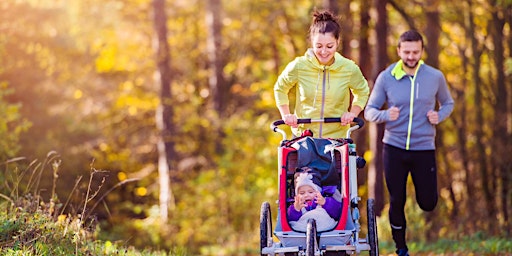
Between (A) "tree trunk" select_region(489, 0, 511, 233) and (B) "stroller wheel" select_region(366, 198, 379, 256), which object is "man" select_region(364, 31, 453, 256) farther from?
(A) "tree trunk" select_region(489, 0, 511, 233)

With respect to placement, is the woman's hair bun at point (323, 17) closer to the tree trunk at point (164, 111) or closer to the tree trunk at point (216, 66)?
the tree trunk at point (164, 111)

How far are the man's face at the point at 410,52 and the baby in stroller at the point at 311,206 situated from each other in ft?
6.38

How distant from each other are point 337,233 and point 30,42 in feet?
59.3

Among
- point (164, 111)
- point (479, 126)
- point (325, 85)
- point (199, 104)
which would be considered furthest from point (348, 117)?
point (199, 104)

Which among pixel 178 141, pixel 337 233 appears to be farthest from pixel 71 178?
pixel 337 233

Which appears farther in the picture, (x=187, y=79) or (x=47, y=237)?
(x=187, y=79)

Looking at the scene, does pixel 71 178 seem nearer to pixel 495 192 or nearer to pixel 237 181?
pixel 237 181

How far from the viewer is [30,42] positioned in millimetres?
23078

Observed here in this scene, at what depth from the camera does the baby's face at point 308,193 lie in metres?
6.68

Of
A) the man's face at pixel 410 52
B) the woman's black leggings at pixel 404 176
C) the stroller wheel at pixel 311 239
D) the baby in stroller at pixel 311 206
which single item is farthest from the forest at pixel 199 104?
the stroller wheel at pixel 311 239

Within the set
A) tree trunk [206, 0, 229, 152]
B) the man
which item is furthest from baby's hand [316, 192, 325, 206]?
tree trunk [206, 0, 229, 152]

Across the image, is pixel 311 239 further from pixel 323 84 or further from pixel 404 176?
pixel 404 176

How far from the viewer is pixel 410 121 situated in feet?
26.8

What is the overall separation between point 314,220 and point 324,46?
1.60 metres
